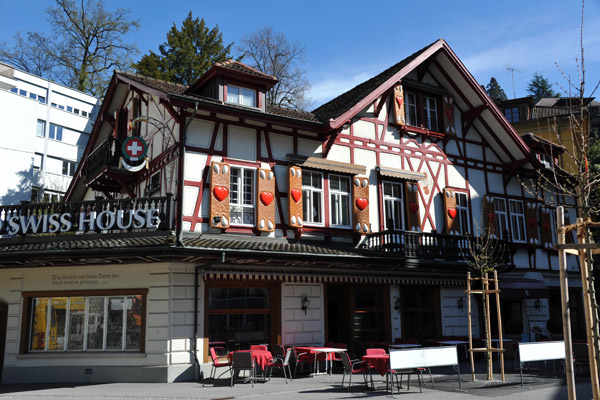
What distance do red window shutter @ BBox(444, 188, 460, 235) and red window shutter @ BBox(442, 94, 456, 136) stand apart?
2.44 meters

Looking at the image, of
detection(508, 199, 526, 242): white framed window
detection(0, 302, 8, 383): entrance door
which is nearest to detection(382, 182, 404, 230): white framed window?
detection(508, 199, 526, 242): white framed window

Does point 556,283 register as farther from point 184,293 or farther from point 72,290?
point 72,290

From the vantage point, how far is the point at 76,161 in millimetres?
40719

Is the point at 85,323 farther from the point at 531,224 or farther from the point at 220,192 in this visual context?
the point at 531,224

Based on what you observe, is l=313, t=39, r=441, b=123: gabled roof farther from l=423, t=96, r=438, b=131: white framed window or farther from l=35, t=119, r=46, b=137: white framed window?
l=35, t=119, r=46, b=137: white framed window

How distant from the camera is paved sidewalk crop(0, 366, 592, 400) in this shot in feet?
34.3

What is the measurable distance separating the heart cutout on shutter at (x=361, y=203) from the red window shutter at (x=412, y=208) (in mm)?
1833

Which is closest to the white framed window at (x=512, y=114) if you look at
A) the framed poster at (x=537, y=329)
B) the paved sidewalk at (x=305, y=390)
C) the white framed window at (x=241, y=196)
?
the framed poster at (x=537, y=329)

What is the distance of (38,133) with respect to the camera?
38.3 metres

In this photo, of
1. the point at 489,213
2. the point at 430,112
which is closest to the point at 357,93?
the point at 430,112

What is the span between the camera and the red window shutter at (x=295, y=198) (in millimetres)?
15781

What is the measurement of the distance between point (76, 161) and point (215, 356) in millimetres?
32248

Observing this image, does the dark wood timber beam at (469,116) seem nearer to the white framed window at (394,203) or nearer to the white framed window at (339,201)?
the white framed window at (394,203)

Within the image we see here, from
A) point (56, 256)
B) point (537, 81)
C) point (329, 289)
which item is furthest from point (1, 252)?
point (537, 81)
